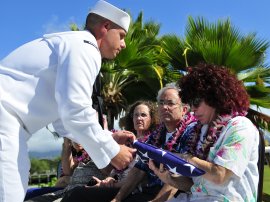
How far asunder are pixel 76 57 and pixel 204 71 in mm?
997

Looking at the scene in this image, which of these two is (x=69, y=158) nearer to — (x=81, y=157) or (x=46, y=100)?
(x=81, y=157)

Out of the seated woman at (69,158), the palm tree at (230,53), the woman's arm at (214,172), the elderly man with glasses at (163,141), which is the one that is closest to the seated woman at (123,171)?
the elderly man with glasses at (163,141)

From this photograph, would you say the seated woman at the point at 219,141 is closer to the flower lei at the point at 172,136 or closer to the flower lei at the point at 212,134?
the flower lei at the point at 212,134

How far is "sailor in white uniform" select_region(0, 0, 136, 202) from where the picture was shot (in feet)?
6.92

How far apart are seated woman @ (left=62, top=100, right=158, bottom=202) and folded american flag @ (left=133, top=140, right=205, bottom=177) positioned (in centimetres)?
101

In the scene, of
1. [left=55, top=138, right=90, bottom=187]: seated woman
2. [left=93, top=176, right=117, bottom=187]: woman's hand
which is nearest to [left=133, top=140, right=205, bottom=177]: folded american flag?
[left=93, top=176, right=117, bottom=187]: woman's hand

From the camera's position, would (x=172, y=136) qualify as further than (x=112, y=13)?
Yes

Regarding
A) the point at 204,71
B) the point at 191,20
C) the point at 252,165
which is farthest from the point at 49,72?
the point at 191,20

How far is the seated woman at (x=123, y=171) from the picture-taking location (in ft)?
11.6

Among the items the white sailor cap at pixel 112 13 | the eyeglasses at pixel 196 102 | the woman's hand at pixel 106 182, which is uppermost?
the white sailor cap at pixel 112 13

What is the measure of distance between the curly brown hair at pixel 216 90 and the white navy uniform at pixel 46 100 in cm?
79

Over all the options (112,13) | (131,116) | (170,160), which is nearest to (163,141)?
(131,116)

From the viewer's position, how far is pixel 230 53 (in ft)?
27.2

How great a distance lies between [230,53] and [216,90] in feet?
18.8
